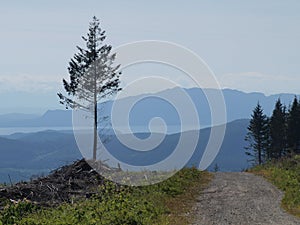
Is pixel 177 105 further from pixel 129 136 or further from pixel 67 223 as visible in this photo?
pixel 67 223

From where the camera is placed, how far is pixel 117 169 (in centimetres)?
2658

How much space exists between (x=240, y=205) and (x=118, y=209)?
5050 millimetres

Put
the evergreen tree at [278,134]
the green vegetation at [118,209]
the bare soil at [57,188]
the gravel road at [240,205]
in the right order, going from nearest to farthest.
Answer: the green vegetation at [118,209]
the gravel road at [240,205]
the bare soil at [57,188]
the evergreen tree at [278,134]

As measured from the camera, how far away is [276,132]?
6588 centimetres

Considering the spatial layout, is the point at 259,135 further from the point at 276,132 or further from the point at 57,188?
the point at 57,188

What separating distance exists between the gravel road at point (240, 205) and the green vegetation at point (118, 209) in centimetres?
64

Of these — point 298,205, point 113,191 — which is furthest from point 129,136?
point 298,205

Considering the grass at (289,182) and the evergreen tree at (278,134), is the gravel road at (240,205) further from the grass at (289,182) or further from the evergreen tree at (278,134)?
the evergreen tree at (278,134)

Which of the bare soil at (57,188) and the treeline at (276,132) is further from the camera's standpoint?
the treeline at (276,132)

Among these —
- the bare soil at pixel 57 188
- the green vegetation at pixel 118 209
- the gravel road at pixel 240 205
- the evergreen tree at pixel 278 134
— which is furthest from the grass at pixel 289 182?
the evergreen tree at pixel 278 134

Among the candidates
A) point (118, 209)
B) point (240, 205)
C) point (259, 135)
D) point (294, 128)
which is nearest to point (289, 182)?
point (240, 205)

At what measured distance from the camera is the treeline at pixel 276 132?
63.7 metres

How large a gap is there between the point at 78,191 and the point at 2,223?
20.4 feet

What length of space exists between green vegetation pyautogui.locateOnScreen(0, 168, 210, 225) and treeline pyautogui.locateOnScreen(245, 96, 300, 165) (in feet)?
148
